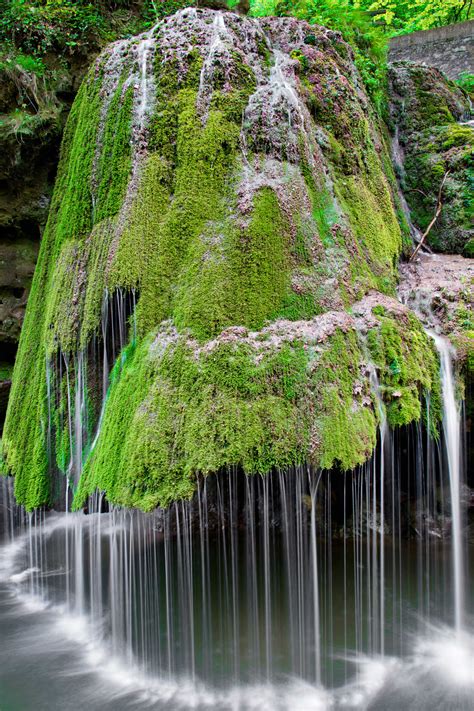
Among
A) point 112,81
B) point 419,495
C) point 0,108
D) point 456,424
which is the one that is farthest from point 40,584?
point 0,108

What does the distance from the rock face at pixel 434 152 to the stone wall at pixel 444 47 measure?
6.12 metres

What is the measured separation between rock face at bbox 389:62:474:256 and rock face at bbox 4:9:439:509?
5.94 ft

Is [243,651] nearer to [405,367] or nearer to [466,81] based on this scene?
[405,367]

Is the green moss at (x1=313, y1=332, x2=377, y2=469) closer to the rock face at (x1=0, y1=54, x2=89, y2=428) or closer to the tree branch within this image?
the tree branch

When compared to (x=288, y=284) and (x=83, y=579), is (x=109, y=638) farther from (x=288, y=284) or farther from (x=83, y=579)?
(x=288, y=284)

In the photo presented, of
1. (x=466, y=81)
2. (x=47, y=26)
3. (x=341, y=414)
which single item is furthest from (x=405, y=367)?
(x=466, y=81)

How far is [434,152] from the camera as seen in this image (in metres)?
7.90

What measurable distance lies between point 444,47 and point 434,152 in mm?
8946

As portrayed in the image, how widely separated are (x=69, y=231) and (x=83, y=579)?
4517 millimetres

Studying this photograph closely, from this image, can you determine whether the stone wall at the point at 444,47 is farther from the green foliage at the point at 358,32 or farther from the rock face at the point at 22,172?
the rock face at the point at 22,172

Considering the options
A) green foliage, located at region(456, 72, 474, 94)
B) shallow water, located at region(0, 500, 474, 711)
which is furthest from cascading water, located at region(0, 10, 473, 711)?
green foliage, located at region(456, 72, 474, 94)

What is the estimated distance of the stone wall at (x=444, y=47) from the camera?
13.6m

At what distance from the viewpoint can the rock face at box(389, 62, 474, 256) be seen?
287 inches

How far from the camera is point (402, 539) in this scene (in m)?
6.43
